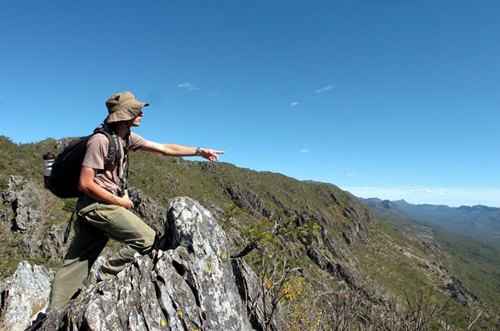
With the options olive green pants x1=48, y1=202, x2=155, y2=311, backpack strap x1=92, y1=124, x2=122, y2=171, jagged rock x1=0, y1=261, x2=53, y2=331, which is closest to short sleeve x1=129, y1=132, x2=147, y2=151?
backpack strap x1=92, y1=124, x2=122, y2=171

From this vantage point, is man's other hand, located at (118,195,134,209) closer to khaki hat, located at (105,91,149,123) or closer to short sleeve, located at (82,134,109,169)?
short sleeve, located at (82,134,109,169)

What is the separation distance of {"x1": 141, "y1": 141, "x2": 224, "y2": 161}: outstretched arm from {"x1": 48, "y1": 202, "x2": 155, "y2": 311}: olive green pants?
1051 mm

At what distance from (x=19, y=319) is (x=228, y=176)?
110 metres

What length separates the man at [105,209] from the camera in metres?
4.37

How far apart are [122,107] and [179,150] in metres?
1.21

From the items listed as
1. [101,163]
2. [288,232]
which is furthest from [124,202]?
[288,232]

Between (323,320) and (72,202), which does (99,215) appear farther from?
(72,202)

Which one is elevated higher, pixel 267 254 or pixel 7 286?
pixel 267 254

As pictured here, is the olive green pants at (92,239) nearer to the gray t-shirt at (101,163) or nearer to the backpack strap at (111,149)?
the gray t-shirt at (101,163)

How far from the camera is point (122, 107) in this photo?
15.2 feet

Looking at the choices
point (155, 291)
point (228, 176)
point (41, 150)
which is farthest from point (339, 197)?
point (155, 291)

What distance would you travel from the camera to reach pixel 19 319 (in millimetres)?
7570

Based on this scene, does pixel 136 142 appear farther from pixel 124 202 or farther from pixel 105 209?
pixel 105 209

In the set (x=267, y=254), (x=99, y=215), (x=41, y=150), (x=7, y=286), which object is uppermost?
(x=41, y=150)
